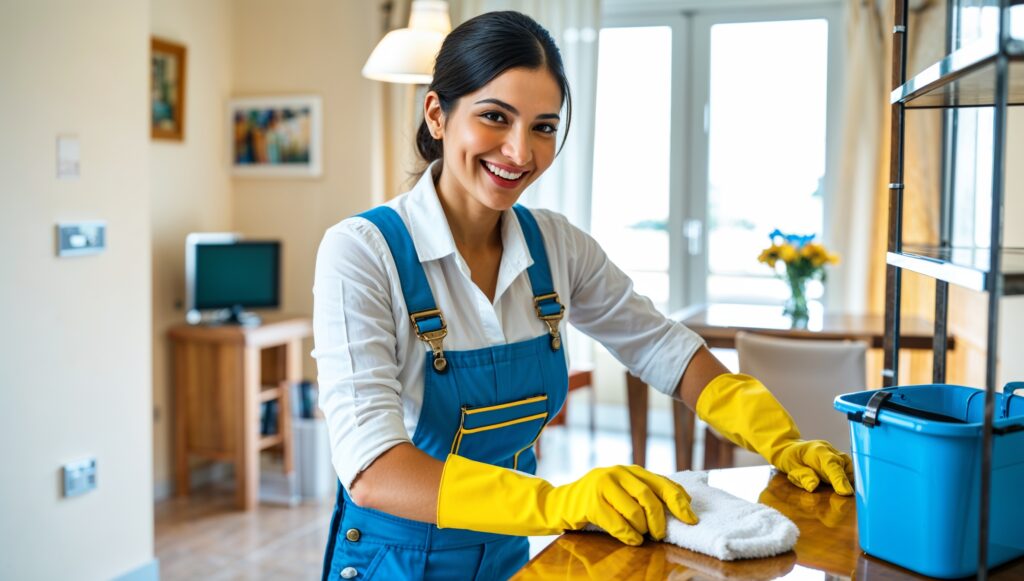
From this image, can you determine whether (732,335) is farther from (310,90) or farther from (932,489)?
(310,90)

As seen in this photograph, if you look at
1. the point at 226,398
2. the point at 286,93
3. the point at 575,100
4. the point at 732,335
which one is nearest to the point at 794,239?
the point at 732,335

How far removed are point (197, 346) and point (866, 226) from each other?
124 inches

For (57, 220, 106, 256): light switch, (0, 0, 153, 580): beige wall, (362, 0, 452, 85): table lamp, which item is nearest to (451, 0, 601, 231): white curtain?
(362, 0, 452, 85): table lamp

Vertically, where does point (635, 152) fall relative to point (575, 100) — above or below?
below

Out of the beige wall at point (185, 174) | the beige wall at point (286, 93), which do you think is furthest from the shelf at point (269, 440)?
the beige wall at point (286, 93)

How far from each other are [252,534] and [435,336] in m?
2.84

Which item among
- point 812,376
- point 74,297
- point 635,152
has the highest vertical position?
point 635,152

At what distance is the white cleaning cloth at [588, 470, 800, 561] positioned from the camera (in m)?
1.17

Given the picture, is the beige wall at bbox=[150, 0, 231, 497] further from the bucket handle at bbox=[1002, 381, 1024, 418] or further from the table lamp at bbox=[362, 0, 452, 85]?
the bucket handle at bbox=[1002, 381, 1024, 418]

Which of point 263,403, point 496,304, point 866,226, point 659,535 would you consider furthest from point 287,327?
point 659,535

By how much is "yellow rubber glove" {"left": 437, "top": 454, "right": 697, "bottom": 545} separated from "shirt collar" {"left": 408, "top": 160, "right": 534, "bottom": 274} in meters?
0.44

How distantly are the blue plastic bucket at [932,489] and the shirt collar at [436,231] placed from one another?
25.7 inches

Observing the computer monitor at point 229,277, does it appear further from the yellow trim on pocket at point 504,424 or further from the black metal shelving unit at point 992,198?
the black metal shelving unit at point 992,198

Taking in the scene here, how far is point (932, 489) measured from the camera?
1109 mm
